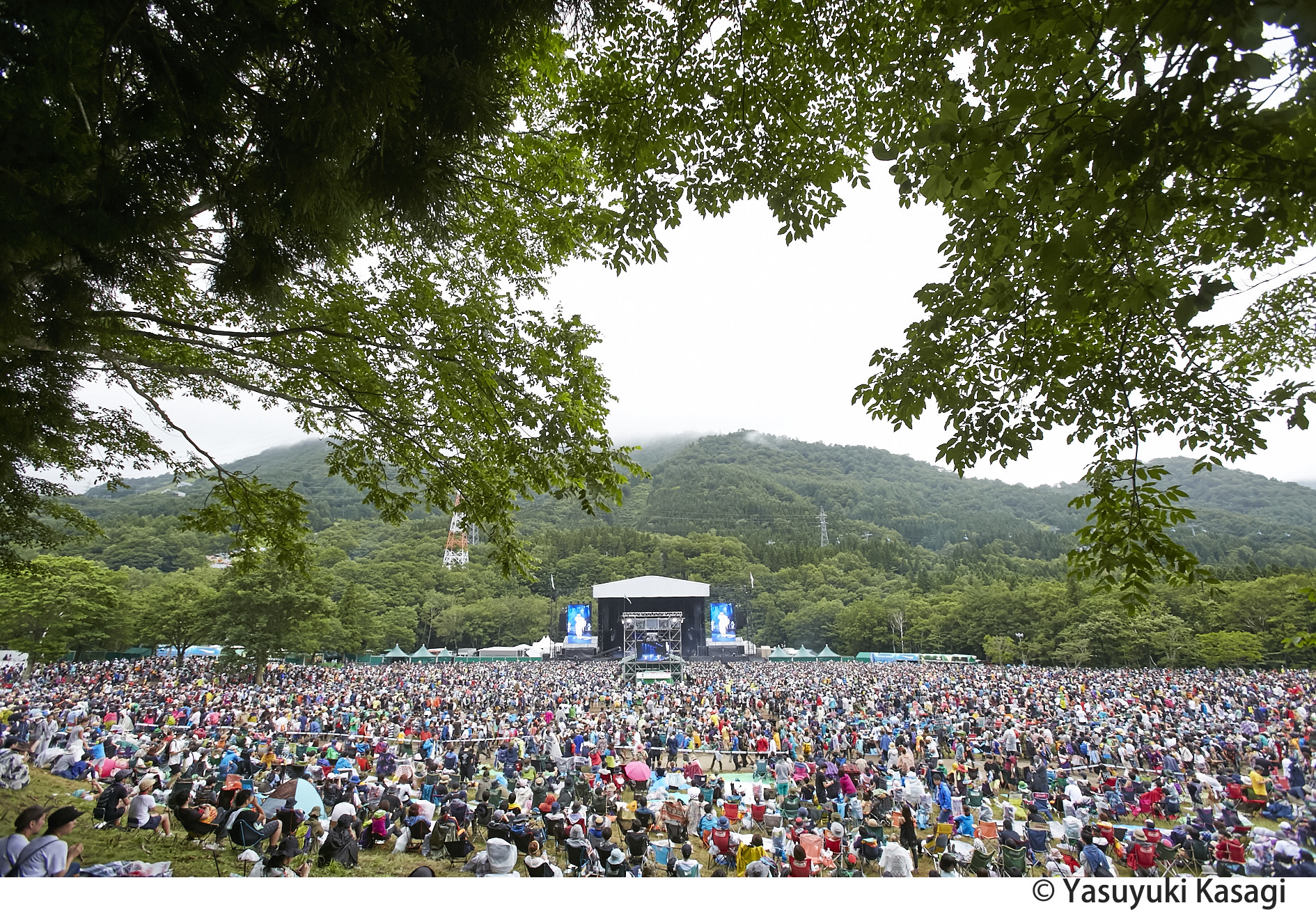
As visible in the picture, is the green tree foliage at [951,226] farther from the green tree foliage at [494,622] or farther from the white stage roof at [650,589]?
the green tree foliage at [494,622]

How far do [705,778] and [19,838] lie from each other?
24.6ft

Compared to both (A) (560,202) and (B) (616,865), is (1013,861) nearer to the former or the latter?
(B) (616,865)


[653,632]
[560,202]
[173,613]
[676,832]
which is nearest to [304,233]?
[560,202]

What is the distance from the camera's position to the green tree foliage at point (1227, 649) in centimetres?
1825

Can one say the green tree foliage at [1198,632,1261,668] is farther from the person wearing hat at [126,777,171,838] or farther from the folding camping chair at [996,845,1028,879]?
the person wearing hat at [126,777,171,838]

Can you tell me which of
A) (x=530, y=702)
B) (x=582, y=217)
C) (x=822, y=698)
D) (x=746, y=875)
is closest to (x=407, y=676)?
(x=530, y=702)

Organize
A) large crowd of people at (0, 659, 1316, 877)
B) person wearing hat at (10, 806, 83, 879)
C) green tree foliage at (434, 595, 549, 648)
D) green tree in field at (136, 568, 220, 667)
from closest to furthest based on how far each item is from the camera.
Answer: person wearing hat at (10, 806, 83, 879) < large crowd of people at (0, 659, 1316, 877) < green tree in field at (136, 568, 220, 667) < green tree foliage at (434, 595, 549, 648)

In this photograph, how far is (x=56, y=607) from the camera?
22594mm

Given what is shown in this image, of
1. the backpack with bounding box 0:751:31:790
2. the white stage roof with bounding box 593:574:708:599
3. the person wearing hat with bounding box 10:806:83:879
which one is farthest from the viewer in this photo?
the white stage roof with bounding box 593:574:708:599

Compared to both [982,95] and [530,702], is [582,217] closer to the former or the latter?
[982,95]

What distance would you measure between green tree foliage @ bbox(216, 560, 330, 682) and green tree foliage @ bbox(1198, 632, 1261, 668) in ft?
115

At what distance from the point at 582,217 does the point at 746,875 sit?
5.54 metres

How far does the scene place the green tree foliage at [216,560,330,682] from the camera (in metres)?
24.0

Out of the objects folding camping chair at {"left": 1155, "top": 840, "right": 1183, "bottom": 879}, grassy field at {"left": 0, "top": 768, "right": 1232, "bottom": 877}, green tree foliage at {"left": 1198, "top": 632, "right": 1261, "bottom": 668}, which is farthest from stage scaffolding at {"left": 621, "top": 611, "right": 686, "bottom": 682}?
folding camping chair at {"left": 1155, "top": 840, "right": 1183, "bottom": 879}
